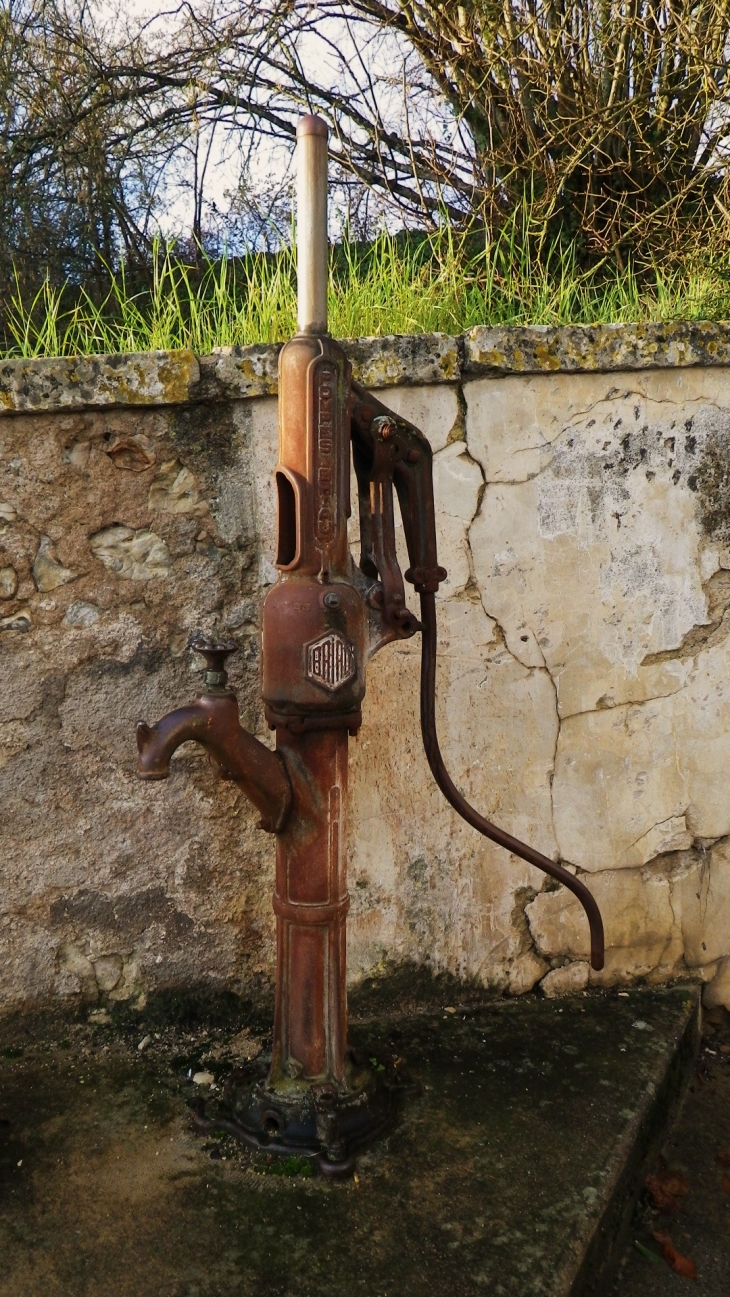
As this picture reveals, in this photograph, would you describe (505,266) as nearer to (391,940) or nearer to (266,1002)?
(391,940)

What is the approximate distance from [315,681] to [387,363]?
0.85 m

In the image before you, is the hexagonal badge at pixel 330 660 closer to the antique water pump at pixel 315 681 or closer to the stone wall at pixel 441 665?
the antique water pump at pixel 315 681

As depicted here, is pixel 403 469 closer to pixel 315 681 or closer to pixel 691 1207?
pixel 315 681

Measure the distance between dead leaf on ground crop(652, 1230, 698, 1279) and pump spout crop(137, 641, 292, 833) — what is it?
3.46 feet

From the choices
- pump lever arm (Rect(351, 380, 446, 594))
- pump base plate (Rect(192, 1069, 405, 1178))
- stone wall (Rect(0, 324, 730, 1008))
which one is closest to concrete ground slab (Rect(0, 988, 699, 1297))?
pump base plate (Rect(192, 1069, 405, 1178))

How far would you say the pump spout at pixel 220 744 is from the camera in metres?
1.56

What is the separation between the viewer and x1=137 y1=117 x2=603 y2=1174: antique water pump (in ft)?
5.20

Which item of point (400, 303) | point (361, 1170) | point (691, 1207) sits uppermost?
point (400, 303)

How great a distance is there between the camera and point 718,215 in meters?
3.07

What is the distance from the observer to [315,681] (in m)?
1.58

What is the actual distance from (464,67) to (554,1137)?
304cm

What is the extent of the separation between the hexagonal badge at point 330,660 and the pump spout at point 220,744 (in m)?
0.15

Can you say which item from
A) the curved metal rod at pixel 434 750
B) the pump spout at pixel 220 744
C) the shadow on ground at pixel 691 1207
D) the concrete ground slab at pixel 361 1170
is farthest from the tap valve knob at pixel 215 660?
the shadow on ground at pixel 691 1207

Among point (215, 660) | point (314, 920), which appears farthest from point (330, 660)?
point (314, 920)
